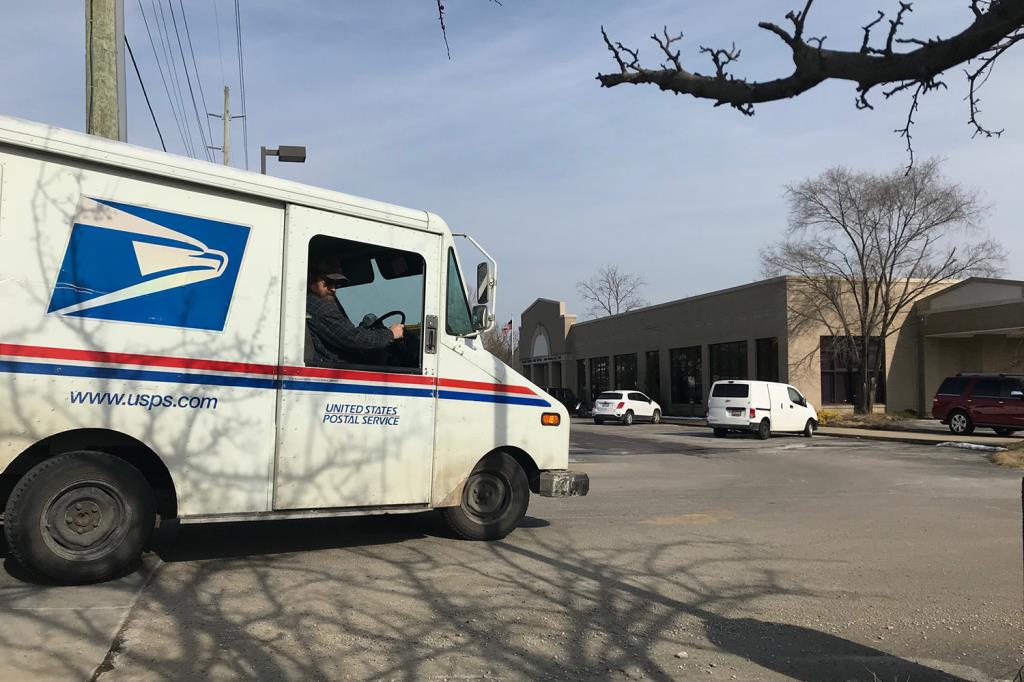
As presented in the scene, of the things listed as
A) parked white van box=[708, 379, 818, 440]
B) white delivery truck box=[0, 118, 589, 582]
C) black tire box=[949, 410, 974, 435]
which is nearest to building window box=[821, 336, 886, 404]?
black tire box=[949, 410, 974, 435]

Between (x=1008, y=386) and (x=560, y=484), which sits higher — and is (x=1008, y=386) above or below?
above

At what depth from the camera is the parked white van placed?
26.1 m

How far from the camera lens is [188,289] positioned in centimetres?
608

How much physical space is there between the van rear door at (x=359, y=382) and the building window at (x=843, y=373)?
105 ft

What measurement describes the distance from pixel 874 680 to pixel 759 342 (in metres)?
35.4

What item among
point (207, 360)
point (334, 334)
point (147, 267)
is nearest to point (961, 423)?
point (334, 334)

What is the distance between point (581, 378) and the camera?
58.3 meters

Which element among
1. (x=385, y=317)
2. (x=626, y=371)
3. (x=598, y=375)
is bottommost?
(x=385, y=317)

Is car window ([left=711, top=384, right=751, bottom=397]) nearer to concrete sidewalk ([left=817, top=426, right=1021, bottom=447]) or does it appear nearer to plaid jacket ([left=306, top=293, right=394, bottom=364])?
concrete sidewalk ([left=817, top=426, right=1021, bottom=447])

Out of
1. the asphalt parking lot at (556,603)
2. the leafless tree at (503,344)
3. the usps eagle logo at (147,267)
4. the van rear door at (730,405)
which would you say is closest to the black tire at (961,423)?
the van rear door at (730,405)

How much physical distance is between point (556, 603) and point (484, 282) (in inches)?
118

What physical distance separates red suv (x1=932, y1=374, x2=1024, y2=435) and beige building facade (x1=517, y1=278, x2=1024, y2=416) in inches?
186

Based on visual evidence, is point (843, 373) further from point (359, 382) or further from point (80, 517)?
point (80, 517)

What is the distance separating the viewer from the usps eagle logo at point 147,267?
570 cm
